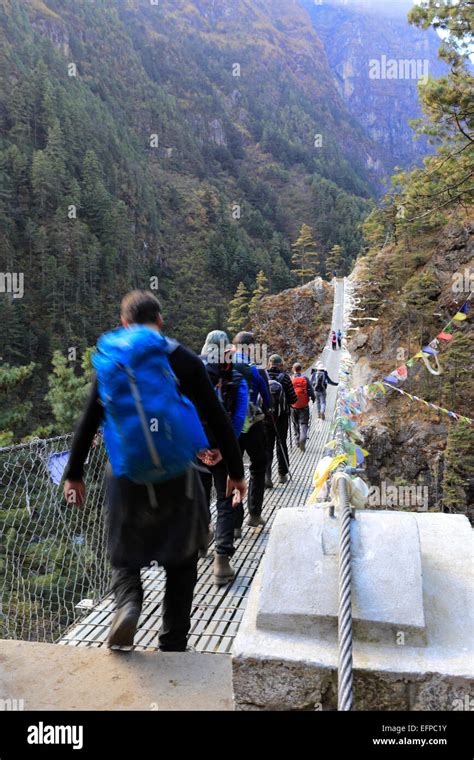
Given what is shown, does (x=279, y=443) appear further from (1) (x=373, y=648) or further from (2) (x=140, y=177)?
(2) (x=140, y=177)

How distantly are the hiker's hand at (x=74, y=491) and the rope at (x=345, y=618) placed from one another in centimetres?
92

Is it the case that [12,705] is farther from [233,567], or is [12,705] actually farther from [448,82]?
[448,82]

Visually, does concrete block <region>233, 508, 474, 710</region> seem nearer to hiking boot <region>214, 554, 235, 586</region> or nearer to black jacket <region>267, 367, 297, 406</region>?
hiking boot <region>214, 554, 235, 586</region>

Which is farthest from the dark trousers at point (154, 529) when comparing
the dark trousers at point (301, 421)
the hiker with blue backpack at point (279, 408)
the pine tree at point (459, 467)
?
the pine tree at point (459, 467)

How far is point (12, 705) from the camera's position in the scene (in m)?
1.58

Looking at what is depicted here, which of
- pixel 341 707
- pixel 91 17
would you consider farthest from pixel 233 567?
pixel 91 17

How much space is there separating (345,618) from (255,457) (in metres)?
2.67

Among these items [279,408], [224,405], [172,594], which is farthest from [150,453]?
[279,408]

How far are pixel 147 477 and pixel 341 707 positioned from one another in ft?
2.63

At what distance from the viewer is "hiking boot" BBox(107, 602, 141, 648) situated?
1.81 metres

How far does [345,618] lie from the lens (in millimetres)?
1267

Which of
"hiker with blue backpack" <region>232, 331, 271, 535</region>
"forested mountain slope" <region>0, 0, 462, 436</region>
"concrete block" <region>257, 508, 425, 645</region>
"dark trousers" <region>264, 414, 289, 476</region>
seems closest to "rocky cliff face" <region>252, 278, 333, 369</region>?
"forested mountain slope" <region>0, 0, 462, 436</region>

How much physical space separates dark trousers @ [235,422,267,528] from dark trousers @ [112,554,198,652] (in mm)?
1804

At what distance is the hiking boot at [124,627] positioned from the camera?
1814mm
